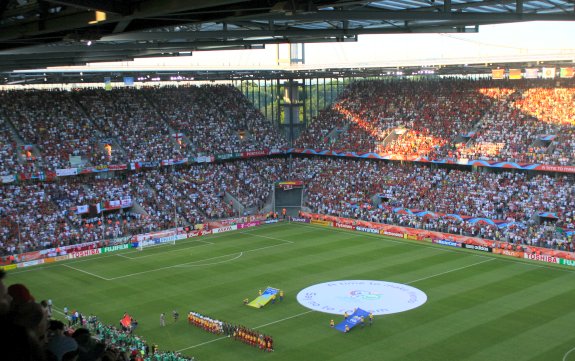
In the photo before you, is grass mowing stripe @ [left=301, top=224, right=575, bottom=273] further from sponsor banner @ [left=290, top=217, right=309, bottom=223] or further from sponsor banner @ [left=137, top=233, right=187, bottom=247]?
sponsor banner @ [left=137, top=233, right=187, bottom=247]

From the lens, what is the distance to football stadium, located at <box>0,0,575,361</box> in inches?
1048

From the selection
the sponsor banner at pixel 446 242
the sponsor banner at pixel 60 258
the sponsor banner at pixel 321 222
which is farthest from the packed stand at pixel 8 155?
the sponsor banner at pixel 446 242

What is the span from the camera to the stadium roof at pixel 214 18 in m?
13.1

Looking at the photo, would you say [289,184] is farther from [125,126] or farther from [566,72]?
[566,72]

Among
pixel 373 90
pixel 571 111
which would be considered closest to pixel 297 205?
pixel 373 90

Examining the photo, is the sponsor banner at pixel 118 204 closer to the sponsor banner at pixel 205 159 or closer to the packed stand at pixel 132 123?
the packed stand at pixel 132 123

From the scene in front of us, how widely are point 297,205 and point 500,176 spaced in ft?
69.6

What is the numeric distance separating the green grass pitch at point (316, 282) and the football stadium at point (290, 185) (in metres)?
0.20

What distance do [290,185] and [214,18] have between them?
56089 mm

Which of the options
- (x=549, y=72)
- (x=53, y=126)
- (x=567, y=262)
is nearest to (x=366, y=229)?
(x=567, y=262)

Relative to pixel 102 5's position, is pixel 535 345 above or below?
below

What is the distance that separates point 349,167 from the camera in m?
72.1

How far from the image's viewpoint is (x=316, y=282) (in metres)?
43.9

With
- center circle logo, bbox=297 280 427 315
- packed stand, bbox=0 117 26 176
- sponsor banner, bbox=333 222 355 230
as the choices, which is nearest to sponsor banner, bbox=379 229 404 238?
sponsor banner, bbox=333 222 355 230
